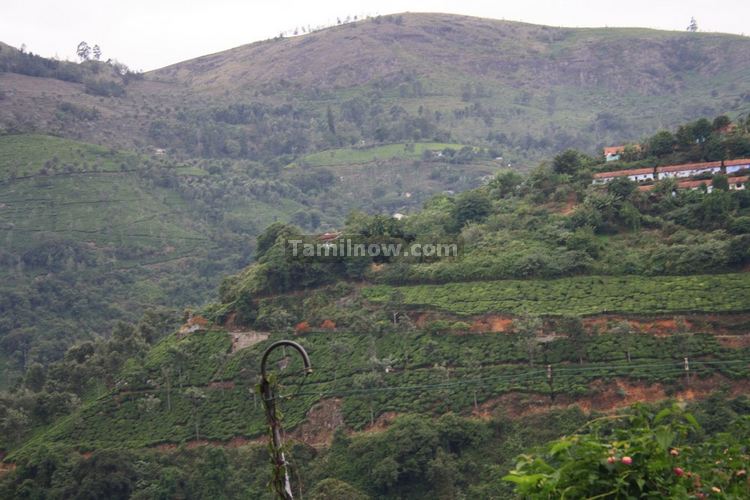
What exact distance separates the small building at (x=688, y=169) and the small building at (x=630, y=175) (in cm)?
40

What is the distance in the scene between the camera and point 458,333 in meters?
24.1

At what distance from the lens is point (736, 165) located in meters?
28.5

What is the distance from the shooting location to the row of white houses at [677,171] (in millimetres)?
28547

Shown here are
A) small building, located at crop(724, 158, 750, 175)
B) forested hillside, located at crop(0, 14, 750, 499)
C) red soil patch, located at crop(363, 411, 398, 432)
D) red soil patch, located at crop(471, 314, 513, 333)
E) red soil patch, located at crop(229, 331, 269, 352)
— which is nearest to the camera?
forested hillside, located at crop(0, 14, 750, 499)

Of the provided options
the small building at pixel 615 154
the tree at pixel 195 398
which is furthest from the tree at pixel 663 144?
the tree at pixel 195 398

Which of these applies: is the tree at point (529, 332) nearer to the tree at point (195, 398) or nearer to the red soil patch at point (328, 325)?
the red soil patch at point (328, 325)

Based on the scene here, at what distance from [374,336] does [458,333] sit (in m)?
2.68

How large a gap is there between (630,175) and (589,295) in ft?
29.0

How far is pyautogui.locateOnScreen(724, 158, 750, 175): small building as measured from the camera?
28.3 meters

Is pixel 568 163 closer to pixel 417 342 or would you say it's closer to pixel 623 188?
pixel 623 188

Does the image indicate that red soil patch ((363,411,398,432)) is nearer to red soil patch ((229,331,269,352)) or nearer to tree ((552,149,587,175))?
red soil patch ((229,331,269,352))

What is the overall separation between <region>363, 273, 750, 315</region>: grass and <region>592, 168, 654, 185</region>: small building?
7231 mm

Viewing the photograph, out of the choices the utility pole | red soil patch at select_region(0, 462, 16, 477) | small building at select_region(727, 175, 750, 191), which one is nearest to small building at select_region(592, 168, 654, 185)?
small building at select_region(727, 175, 750, 191)

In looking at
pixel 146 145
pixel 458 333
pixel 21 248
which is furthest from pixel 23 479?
pixel 146 145
